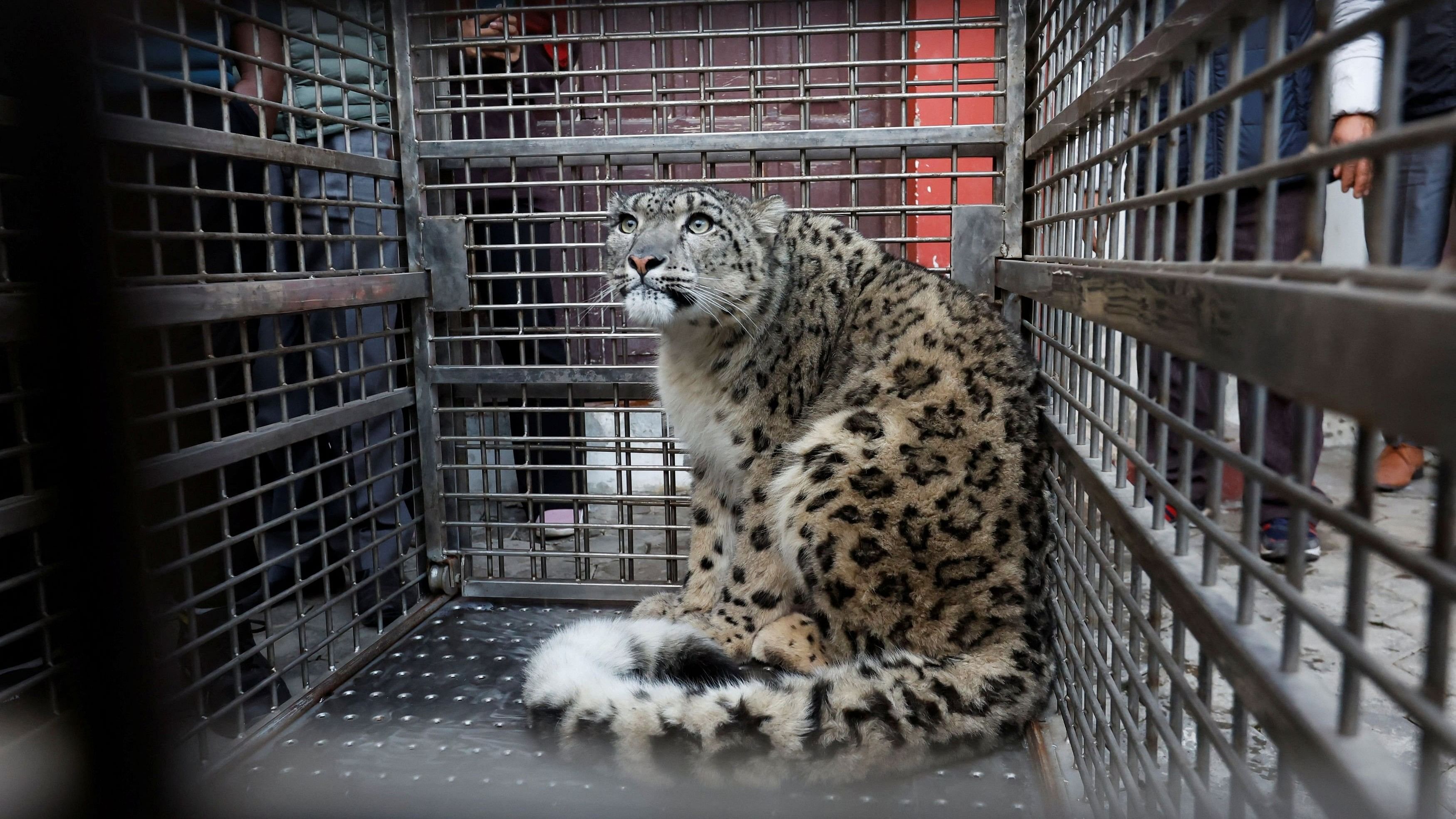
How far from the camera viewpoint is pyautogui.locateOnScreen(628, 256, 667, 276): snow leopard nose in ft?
8.35

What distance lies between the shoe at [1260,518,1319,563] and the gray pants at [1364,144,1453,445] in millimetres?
1955

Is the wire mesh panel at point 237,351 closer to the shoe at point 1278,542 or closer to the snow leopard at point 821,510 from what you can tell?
the snow leopard at point 821,510

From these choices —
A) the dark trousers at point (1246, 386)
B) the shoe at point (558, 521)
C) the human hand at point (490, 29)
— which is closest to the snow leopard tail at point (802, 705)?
the dark trousers at point (1246, 386)

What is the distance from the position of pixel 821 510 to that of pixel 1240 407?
3.17 ft

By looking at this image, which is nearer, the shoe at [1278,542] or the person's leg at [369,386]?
the person's leg at [369,386]

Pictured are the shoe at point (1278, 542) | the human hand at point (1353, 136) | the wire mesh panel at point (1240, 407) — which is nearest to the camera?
the wire mesh panel at point (1240, 407)

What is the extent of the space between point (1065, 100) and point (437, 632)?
209 cm

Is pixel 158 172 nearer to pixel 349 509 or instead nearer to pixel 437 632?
pixel 349 509

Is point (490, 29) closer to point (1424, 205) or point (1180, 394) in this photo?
point (1180, 394)


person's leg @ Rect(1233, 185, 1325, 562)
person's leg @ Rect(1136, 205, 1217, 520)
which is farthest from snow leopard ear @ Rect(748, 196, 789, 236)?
person's leg @ Rect(1233, 185, 1325, 562)

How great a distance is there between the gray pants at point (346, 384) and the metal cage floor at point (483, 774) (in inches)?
15.1

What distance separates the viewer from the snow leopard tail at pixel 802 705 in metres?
1.70

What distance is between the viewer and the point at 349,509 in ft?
7.95

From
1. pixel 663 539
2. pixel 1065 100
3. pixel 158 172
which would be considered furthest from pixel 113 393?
pixel 663 539
